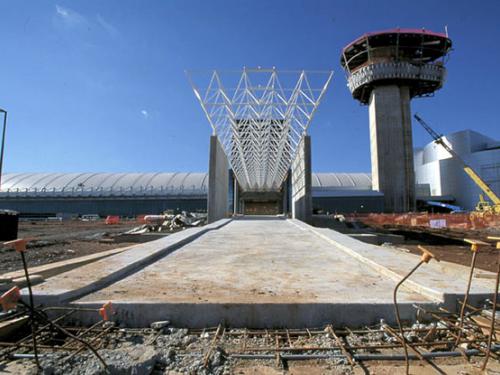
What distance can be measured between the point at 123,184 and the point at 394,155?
56320 mm

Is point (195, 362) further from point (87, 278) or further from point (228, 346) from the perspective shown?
point (87, 278)

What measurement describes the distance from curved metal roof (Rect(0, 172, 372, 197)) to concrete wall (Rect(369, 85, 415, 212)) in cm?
1702

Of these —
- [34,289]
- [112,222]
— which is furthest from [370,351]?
[112,222]

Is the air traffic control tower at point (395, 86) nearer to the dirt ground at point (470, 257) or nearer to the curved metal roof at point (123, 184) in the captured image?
the curved metal roof at point (123, 184)

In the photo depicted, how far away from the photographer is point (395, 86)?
1941 inches

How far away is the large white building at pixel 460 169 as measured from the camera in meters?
57.3

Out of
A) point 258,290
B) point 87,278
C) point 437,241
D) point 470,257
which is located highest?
point 87,278

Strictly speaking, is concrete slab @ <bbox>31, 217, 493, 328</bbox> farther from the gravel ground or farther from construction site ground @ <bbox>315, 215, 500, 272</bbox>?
construction site ground @ <bbox>315, 215, 500, 272</bbox>

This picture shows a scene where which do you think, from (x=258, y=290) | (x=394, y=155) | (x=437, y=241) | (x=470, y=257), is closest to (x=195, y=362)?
(x=258, y=290)

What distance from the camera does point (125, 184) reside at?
2584 inches

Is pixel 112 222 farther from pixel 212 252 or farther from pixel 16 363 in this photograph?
pixel 16 363

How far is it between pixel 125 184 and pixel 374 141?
53251mm

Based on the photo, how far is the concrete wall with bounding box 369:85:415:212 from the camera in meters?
47.1

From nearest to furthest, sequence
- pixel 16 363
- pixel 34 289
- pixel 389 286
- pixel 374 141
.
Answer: pixel 16 363, pixel 34 289, pixel 389 286, pixel 374 141
